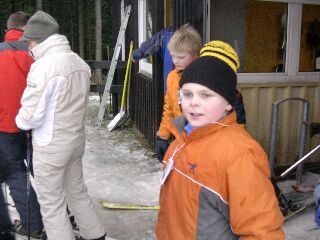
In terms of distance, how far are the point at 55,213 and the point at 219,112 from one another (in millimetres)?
1840

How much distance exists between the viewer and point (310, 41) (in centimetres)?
526

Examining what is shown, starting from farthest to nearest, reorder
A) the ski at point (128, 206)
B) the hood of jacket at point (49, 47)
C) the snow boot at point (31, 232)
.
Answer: the ski at point (128, 206), the snow boot at point (31, 232), the hood of jacket at point (49, 47)

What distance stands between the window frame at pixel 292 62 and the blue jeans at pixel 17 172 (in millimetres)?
2605

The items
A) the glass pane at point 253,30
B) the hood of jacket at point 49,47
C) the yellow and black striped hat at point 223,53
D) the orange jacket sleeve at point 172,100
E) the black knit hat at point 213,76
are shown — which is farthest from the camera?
the glass pane at point 253,30

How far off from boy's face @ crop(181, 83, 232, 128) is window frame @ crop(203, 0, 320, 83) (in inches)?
124

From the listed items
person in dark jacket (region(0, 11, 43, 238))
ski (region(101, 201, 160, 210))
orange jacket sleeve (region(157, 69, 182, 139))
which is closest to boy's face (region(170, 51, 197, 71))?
orange jacket sleeve (region(157, 69, 182, 139))

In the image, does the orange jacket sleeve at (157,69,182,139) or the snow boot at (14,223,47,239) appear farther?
the snow boot at (14,223,47,239)

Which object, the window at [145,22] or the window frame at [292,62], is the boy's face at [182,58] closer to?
the window frame at [292,62]

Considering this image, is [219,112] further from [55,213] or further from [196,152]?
[55,213]

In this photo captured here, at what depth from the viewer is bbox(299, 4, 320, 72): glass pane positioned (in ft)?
16.4

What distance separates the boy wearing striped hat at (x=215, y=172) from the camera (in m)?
1.49

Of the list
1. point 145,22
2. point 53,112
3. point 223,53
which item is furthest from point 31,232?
point 145,22

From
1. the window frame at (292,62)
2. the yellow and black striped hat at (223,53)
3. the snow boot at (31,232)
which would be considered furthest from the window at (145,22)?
the yellow and black striped hat at (223,53)

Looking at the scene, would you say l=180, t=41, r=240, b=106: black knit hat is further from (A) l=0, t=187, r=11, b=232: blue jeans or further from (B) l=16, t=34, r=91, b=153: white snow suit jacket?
(A) l=0, t=187, r=11, b=232: blue jeans
